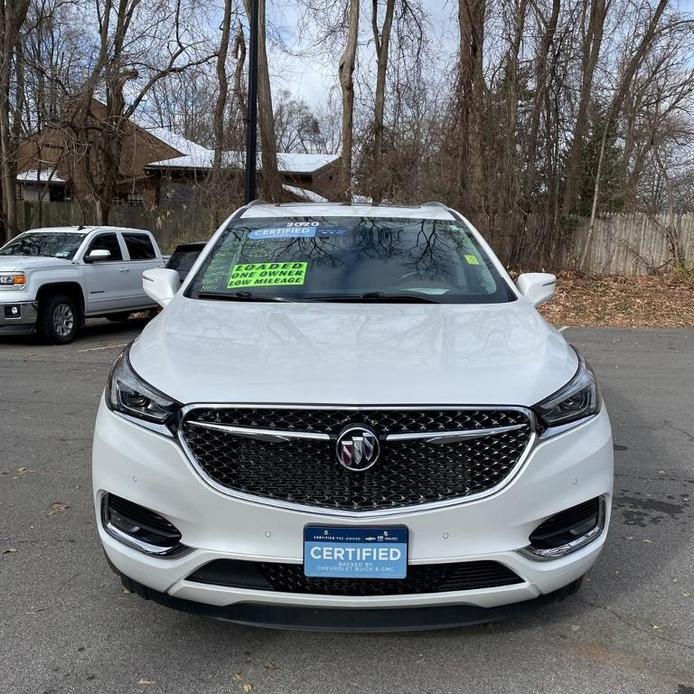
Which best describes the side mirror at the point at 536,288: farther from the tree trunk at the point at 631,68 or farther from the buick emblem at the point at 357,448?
the tree trunk at the point at 631,68

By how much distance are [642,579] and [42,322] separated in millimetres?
9233

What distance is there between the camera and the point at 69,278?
10742 mm

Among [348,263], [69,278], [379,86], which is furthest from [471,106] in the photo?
[348,263]

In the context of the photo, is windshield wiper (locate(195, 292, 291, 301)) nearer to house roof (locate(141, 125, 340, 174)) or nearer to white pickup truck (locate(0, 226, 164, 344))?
white pickup truck (locate(0, 226, 164, 344))

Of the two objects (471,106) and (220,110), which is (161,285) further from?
(220,110)

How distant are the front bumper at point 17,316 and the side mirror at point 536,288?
810cm

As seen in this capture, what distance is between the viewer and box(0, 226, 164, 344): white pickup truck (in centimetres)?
1008

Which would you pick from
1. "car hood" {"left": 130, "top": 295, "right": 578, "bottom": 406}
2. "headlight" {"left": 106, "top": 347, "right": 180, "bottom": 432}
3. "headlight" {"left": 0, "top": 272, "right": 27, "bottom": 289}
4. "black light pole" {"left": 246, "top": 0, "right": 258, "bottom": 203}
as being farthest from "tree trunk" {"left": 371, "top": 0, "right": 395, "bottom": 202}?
"headlight" {"left": 106, "top": 347, "right": 180, "bottom": 432}

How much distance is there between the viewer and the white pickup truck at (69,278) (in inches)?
397

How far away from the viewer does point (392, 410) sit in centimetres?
243

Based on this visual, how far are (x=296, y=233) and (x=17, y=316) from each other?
718 cm

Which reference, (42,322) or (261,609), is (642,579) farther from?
(42,322)

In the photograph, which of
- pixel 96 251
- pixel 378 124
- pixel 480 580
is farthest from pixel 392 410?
pixel 378 124

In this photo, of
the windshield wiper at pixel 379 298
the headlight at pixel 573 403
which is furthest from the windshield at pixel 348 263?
the headlight at pixel 573 403
